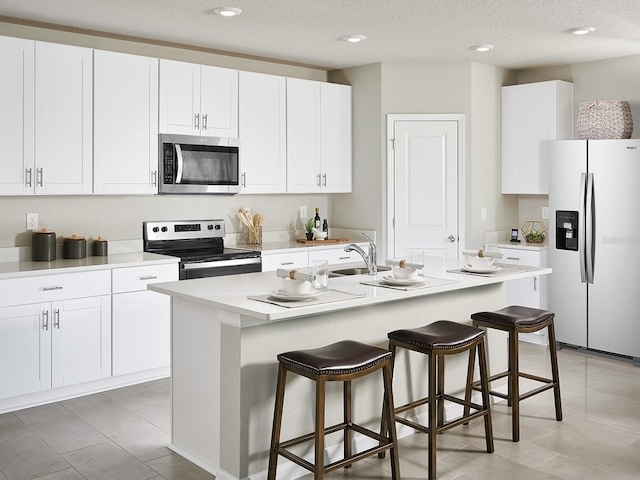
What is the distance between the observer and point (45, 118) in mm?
4328

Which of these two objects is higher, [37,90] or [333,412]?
[37,90]

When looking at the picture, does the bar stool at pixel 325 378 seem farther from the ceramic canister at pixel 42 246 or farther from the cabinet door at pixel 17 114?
the cabinet door at pixel 17 114

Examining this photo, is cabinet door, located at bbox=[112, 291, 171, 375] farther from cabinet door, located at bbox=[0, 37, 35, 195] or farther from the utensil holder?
the utensil holder

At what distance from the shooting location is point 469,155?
5.91 metres

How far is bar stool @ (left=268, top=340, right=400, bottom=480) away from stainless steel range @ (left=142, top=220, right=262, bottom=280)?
A: 199 cm

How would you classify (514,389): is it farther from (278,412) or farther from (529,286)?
(529,286)

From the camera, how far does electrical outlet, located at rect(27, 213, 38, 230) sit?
4.58 metres

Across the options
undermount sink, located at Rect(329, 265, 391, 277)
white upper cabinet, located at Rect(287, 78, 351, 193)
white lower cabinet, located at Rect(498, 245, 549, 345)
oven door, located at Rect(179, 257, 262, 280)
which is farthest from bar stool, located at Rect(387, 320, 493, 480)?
white upper cabinet, located at Rect(287, 78, 351, 193)

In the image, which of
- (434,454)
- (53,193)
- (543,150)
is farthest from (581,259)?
(53,193)

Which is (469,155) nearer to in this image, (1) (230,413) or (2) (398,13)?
(2) (398,13)

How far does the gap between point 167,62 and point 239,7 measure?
100cm

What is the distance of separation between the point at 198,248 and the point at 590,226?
10.5 ft

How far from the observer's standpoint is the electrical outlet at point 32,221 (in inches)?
180

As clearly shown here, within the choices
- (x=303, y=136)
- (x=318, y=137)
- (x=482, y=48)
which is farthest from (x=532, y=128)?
(x=303, y=136)
